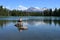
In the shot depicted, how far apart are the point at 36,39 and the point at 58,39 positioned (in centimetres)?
262

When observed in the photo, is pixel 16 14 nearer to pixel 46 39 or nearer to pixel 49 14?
pixel 49 14

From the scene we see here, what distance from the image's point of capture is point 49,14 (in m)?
145

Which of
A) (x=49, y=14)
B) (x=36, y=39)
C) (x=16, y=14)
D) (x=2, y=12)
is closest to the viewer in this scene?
(x=36, y=39)

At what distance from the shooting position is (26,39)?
18.4 m

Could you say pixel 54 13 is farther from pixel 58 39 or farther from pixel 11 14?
pixel 58 39

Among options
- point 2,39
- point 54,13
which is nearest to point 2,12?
point 54,13

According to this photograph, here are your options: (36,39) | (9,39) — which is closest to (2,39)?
(9,39)

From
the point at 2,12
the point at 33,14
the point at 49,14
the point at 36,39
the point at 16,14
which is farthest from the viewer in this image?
the point at 33,14

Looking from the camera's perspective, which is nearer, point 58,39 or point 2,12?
point 58,39

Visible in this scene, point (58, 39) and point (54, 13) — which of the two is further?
point (54, 13)

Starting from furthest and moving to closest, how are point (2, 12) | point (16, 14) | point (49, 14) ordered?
point (49, 14), point (16, 14), point (2, 12)

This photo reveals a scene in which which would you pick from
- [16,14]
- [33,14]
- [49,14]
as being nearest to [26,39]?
[16,14]

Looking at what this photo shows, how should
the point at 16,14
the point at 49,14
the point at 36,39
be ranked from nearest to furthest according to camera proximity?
the point at 36,39
the point at 16,14
the point at 49,14

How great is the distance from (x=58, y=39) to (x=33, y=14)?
477ft
